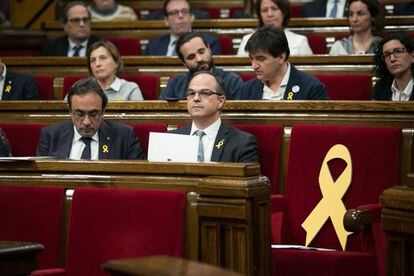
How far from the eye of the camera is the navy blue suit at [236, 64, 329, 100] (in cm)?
225

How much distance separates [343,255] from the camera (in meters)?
1.64

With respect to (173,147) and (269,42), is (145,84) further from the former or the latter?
(173,147)

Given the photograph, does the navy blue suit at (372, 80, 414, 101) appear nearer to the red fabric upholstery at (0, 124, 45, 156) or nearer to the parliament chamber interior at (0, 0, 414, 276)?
the parliament chamber interior at (0, 0, 414, 276)

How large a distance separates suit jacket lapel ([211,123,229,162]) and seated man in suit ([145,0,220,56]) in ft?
3.38

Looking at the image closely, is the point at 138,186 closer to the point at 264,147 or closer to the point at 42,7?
the point at 264,147

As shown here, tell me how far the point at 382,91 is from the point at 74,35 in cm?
123

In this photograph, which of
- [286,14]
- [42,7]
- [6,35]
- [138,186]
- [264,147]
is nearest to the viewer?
[138,186]

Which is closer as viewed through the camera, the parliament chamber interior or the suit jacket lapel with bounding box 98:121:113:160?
the parliament chamber interior

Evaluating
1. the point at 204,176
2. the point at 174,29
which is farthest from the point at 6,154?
the point at 174,29

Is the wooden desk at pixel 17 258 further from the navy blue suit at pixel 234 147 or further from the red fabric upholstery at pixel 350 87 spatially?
the red fabric upholstery at pixel 350 87

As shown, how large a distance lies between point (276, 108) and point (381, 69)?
1.50 ft

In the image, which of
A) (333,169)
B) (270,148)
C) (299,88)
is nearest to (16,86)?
(299,88)

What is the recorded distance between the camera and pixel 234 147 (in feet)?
6.40

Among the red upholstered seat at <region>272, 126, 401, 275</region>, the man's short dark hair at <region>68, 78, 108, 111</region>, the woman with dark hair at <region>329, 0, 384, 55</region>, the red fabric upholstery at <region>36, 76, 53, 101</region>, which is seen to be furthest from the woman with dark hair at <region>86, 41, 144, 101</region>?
the red upholstered seat at <region>272, 126, 401, 275</region>
